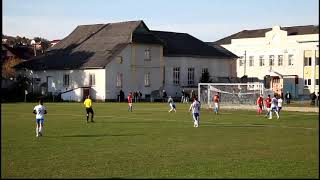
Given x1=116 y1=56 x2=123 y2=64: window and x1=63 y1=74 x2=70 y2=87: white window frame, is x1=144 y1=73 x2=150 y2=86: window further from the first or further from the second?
x1=63 y1=74 x2=70 y2=87: white window frame

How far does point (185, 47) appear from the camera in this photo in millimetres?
85000

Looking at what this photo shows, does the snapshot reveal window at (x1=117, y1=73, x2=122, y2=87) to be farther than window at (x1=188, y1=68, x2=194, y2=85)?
No

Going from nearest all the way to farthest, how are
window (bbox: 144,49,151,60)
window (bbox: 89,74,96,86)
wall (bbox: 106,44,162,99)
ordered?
wall (bbox: 106,44,162,99) → window (bbox: 89,74,96,86) → window (bbox: 144,49,151,60)

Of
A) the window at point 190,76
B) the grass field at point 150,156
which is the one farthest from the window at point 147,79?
the grass field at point 150,156

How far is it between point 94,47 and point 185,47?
13.7m

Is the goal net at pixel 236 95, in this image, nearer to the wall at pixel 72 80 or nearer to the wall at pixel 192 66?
the wall at pixel 72 80

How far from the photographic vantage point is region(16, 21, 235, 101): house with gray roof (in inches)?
2938

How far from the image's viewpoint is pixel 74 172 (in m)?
13.5

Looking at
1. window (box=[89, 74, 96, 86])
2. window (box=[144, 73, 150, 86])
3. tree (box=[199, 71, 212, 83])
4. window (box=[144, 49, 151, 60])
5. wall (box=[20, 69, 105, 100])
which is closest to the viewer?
wall (box=[20, 69, 105, 100])

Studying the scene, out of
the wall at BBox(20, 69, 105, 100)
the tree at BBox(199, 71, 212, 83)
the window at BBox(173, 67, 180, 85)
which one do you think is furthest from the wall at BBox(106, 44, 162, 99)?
the tree at BBox(199, 71, 212, 83)

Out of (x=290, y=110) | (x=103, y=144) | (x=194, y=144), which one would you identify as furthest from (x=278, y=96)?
(x=103, y=144)

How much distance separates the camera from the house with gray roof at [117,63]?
245ft

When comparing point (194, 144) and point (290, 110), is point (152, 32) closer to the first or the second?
point (290, 110)

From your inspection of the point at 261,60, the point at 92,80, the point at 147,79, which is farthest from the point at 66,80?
the point at 261,60
